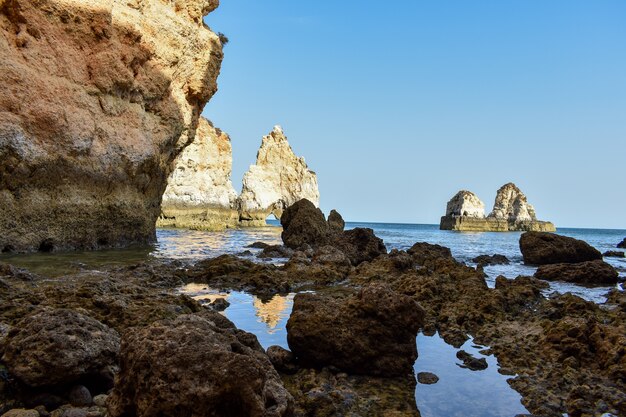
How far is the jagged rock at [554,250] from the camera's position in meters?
18.5

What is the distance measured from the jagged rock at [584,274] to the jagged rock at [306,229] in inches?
466

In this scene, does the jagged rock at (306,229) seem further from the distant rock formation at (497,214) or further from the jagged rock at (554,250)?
the distant rock formation at (497,214)

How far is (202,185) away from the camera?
2430 inches

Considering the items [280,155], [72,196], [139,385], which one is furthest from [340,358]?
[280,155]

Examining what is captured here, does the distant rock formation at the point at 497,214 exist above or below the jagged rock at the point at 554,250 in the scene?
above

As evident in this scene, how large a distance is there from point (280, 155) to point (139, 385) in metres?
84.5

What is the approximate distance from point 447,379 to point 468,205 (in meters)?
96.0

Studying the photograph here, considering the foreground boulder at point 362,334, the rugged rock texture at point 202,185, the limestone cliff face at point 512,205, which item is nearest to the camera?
the foreground boulder at point 362,334

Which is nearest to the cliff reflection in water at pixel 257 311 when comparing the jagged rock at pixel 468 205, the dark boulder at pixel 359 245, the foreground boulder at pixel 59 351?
the foreground boulder at pixel 59 351

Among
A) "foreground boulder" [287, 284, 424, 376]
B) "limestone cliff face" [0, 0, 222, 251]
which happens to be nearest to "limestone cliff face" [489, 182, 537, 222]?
"limestone cliff face" [0, 0, 222, 251]

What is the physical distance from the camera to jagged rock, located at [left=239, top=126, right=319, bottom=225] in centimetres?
8075

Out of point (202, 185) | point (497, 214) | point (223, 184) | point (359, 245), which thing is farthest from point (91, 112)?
point (497, 214)

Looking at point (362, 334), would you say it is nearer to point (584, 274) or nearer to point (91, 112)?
point (584, 274)

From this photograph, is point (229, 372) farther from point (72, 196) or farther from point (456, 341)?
point (72, 196)
